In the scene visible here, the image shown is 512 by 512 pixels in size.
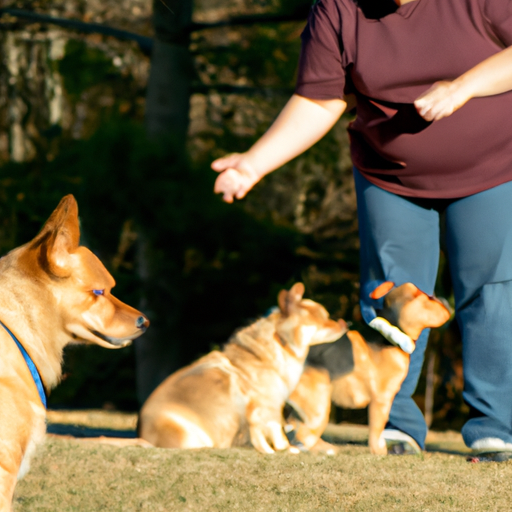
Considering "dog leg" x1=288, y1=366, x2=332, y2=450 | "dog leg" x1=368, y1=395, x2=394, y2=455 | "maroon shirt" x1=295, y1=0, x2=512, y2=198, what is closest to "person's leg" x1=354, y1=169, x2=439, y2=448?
"maroon shirt" x1=295, y1=0, x2=512, y2=198

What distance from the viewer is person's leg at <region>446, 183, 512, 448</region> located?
2.87 m

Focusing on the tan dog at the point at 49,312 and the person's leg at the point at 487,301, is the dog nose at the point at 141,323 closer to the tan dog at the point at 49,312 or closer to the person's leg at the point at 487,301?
the tan dog at the point at 49,312

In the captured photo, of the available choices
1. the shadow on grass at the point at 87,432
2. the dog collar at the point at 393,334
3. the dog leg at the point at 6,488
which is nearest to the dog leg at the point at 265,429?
the dog collar at the point at 393,334

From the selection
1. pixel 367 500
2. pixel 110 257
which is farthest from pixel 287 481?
pixel 110 257

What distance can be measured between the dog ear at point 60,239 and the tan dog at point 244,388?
1.07m

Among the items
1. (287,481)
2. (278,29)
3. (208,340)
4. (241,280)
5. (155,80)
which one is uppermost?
(278,29)

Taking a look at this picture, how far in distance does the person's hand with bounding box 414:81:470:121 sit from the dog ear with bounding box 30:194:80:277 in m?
1.17

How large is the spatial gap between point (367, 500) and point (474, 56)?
5.24 ft

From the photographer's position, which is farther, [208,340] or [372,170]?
[208,340]

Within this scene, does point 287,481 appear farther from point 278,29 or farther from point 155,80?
point 278,29

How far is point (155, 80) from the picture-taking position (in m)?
6.63

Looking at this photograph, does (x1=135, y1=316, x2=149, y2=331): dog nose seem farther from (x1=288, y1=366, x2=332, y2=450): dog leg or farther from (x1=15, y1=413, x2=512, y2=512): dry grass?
(x1=288, y1=366, x2=332, y2=450): dog leg

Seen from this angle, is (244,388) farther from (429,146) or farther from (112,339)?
(429,146)

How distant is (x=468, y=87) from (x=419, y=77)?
26 cm
